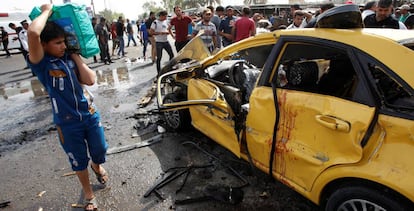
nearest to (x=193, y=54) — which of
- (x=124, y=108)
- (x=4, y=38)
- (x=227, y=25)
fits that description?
(x=124, y=108)

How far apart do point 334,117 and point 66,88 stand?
207cm

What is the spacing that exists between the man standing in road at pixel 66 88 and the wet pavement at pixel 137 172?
525 mm

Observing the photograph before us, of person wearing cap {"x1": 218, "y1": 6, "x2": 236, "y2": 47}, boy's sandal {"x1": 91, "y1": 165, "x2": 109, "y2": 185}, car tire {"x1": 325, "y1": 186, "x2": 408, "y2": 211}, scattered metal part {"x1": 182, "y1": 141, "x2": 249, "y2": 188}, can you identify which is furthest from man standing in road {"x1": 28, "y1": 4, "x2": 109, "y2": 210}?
person wearing cap {"x1": 218, "y1": 6, "x2": 236, "y2": 47}

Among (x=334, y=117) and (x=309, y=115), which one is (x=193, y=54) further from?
(x=334, y=117)

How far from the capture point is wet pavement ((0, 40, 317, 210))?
2721 mm

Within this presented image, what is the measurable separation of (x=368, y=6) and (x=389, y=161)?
4.99 meters

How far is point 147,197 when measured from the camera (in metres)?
2.83

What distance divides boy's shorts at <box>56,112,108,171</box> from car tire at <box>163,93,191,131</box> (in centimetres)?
150

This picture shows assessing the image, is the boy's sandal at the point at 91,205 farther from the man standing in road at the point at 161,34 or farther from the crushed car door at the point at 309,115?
the man standing in road at the point at 161,34

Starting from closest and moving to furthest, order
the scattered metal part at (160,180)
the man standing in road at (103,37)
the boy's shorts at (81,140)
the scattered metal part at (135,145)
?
the boy's shorts at (81,140) → the scattered metal part at (160,180) → the scattered metal part at (135,145) → the man standing in road at (103,37)

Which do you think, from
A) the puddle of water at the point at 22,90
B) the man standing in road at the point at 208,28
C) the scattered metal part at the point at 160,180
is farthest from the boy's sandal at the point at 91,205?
the puddle of water at the point at 22,90

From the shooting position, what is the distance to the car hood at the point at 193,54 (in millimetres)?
4059

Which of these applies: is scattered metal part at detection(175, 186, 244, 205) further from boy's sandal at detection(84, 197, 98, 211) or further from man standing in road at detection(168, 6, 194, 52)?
man standing in road at detection(168, 6, 194, 52)

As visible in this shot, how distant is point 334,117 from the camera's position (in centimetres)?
187
